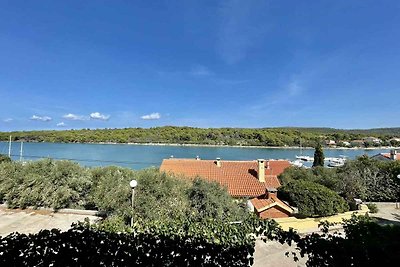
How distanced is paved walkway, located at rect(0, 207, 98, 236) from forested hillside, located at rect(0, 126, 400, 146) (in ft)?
236

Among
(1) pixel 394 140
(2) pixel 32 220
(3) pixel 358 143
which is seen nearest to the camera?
(2) pixel 32 220

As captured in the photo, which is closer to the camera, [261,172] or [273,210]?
[273,210]

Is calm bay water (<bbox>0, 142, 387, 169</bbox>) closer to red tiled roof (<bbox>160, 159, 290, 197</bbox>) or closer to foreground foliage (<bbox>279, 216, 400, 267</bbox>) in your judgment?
red tiled roof (<bbox>160, 159, 290, 197</bbox>)

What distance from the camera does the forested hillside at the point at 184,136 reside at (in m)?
79.2

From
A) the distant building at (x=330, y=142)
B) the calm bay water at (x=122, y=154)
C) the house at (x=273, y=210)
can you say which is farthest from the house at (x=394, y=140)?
the house at (x=273, y=210)

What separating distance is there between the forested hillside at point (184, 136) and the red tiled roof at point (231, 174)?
65.4m

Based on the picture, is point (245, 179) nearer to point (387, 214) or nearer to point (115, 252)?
point (387, 214)

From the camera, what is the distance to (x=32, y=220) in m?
10.4

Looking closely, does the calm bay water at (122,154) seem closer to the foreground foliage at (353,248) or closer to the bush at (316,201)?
the bush at (316,201)

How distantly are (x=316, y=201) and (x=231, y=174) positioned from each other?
589cm

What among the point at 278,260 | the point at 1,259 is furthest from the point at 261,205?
the point at 1,259

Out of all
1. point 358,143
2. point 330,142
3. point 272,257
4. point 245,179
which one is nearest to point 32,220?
point 272,257

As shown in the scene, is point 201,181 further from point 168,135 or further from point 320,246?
point 168,135

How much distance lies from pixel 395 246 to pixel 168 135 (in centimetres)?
8795
